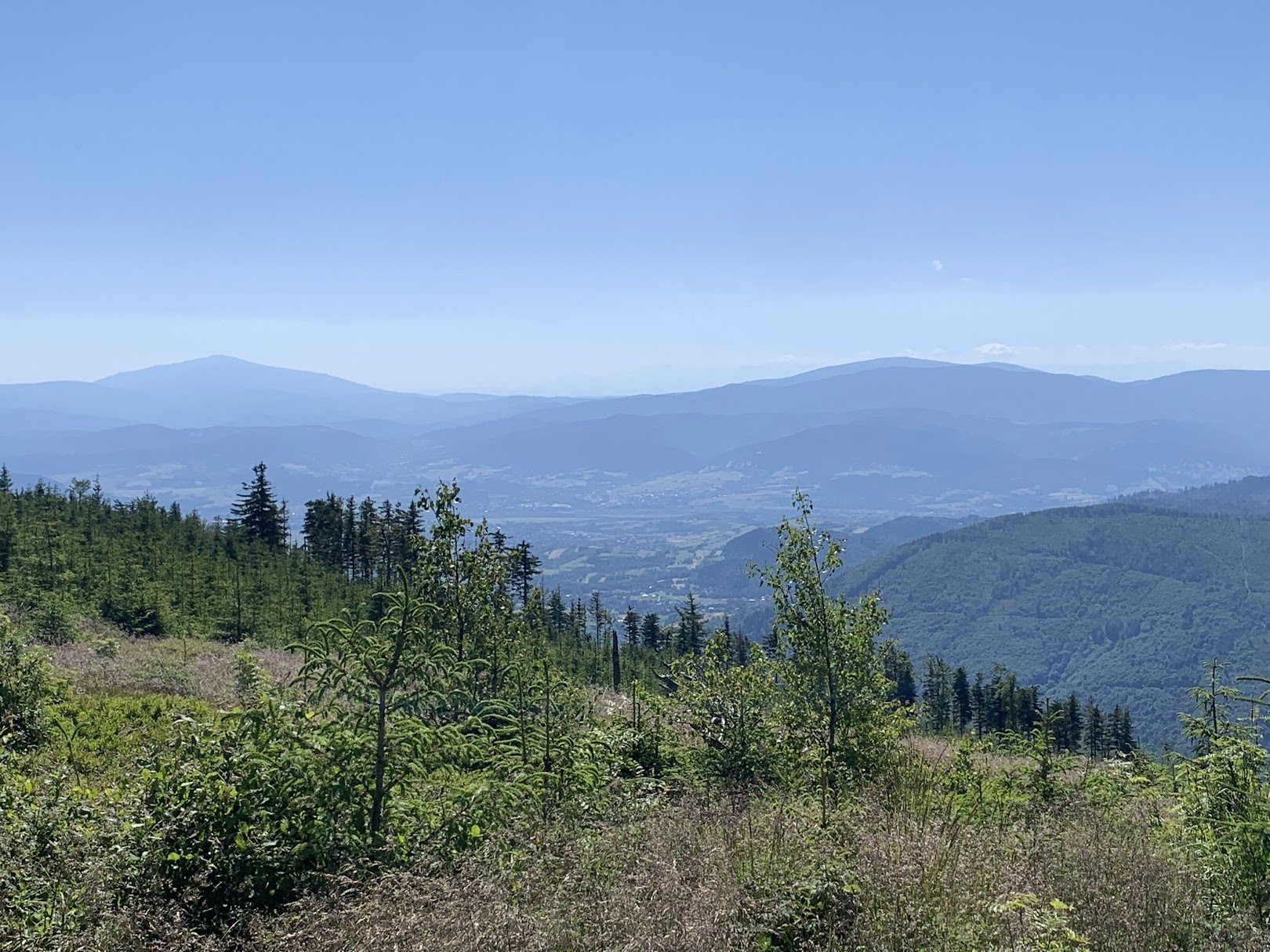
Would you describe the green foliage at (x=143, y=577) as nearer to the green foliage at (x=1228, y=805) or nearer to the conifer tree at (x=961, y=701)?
the green foliage at (x=1228, y=805)

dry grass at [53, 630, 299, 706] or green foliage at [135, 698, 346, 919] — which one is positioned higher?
green foliage at [135, 698, 346, 919]

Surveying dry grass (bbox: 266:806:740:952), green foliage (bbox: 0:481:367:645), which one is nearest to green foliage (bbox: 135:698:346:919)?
dry grass (bbox: 266:806:740:952)

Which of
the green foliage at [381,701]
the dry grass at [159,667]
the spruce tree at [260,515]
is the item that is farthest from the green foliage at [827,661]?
the spruce tree at [260,515]

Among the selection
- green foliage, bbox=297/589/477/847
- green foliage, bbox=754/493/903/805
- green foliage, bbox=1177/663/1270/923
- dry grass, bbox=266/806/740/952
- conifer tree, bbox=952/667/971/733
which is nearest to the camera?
dry grass, bbox=266/806/740/952

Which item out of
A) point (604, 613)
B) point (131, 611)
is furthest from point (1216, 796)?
point (604, 613)

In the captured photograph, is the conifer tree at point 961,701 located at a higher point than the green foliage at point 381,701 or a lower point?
lower

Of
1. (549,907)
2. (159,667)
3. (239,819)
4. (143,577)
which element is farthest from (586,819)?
(143,577)

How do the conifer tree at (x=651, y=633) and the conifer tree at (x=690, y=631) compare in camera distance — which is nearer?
the conifer tree at (x=690, y=631)

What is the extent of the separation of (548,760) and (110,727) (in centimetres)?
680

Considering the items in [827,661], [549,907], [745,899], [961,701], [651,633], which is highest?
[549,907]

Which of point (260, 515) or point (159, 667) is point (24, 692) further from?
point (260, 515)

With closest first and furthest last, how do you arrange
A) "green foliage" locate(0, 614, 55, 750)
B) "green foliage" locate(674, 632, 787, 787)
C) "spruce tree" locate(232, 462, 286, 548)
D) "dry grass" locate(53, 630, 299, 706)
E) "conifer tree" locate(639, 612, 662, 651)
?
1. "green foliage" locate(0, 614, 55, 750)
2. "green foliage" locate(674, 632, 787, 787)
3. "dry grass" locate(53, 630, 299, 706)
4. "spruce tree" locate(232, 462, 286, 548)
5. "conifer tree" locate(639, 612, 662, 651)

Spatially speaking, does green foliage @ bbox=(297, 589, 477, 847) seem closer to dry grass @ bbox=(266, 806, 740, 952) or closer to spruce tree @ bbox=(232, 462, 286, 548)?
dry grass @ bbox=(266, 806, 740, 952)

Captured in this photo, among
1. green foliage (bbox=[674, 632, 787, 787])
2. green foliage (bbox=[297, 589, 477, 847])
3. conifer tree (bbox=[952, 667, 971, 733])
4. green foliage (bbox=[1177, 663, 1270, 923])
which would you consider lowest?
conifer tree (bbox=[952, 667, 971, 733])
